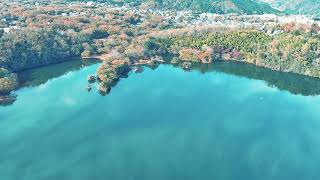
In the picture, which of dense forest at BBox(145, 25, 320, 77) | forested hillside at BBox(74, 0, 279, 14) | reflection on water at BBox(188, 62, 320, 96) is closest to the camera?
reflection on water at BBox(188, 62, 320, 96)

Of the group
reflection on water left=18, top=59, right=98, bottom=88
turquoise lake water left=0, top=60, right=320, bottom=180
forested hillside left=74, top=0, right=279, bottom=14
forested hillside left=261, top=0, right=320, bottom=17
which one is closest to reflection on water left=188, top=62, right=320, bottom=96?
turquoise lake water left=0, top=60, right=320, bottom=180

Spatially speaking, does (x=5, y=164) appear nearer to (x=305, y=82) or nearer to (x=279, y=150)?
(x=279, y=150)

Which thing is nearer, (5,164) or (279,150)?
(5,164)

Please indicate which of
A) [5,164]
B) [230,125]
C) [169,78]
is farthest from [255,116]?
[5,164]

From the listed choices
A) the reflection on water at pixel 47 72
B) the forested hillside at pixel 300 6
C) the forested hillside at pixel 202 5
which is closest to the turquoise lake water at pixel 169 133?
the reflection on water at pixel 47 72

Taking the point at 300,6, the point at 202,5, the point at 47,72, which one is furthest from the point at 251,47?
the point at 300,6

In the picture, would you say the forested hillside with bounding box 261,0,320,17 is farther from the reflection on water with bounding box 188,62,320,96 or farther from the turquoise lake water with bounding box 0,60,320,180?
the turquoise lake water with bounding box 0,60,320,180

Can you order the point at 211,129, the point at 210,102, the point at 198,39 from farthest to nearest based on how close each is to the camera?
the point at 198,39 → the point at 210,102 → the point at 211,129

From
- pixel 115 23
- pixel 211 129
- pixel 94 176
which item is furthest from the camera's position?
pixel 115 23
